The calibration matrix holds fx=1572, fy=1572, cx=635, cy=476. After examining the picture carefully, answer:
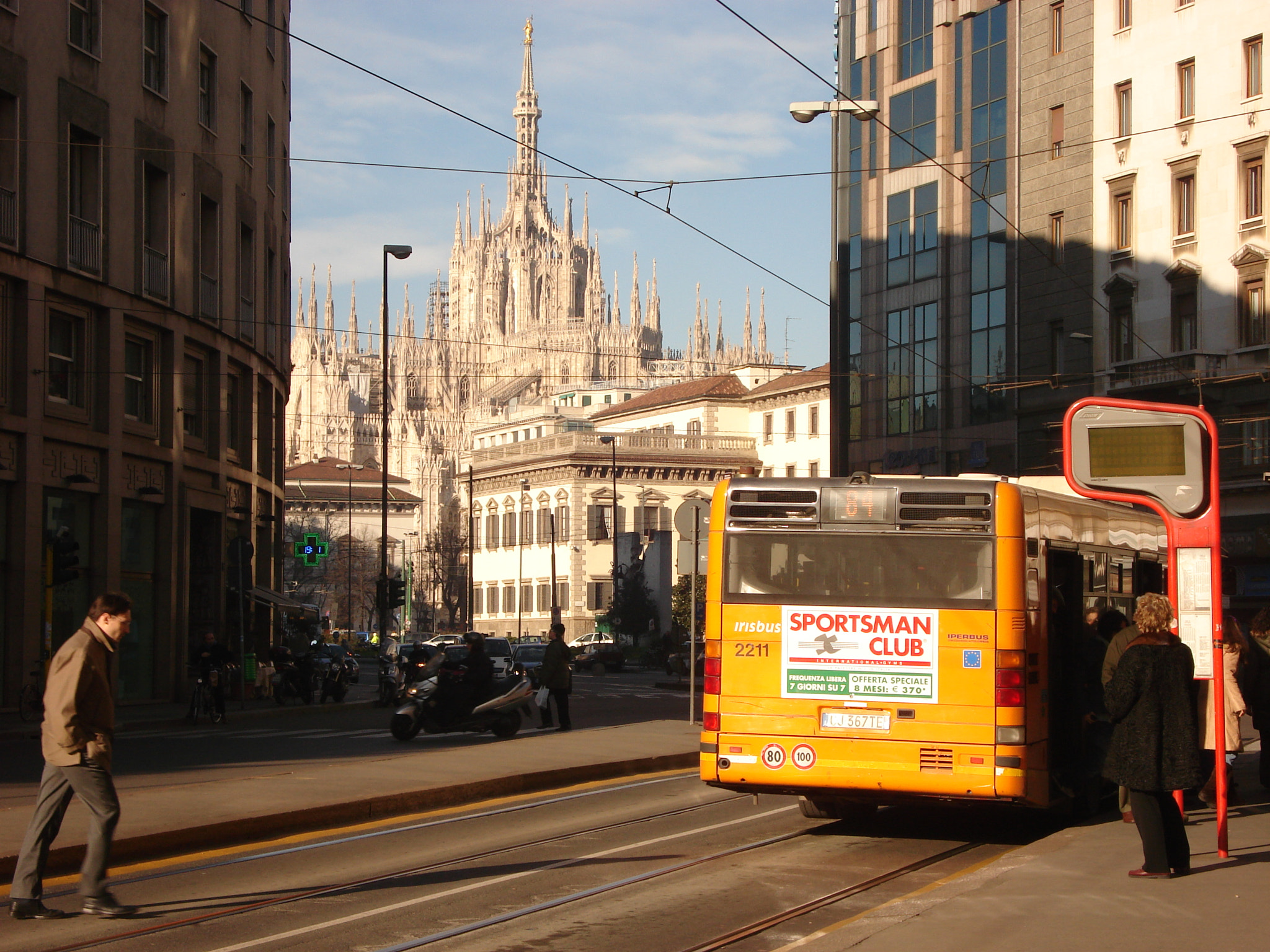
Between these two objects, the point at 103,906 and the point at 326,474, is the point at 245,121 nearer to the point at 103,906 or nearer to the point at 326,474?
the point at 103,906

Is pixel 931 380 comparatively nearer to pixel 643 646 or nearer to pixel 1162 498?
pixel 643 646

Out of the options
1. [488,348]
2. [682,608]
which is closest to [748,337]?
[488,348]

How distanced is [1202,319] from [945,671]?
1314 inches

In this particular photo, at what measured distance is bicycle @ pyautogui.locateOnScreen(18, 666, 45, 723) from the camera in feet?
76.6

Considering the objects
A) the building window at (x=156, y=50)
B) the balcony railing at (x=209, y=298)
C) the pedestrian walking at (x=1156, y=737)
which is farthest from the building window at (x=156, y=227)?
the pedestrian walking at (x=1156, y=737)

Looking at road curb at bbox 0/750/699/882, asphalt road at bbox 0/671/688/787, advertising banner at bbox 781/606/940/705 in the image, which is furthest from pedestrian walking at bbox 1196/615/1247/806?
asphalt road at bbox 0/671/688/787

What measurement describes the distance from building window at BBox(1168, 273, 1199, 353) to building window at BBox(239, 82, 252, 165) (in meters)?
24.1

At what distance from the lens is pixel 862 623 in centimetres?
1088

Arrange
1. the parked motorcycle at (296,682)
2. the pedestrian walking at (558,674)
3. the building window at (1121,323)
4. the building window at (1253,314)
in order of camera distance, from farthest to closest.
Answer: the building window at (1121,323) < the building window at (1253,314) < the parked motorcycle at (296,682) < the pedestrian walking at (558,674)

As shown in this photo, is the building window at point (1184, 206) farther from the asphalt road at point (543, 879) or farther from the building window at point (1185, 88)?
the asphalt road at point (543, 879)

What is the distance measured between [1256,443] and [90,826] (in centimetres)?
3510

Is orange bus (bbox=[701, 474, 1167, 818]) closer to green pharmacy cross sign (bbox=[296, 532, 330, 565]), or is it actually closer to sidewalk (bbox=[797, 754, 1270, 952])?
sidewalk (bbox=[797, 754, 1270, 952])

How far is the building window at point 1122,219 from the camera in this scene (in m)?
A: 43.6

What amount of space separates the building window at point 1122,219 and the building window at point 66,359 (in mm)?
28808
